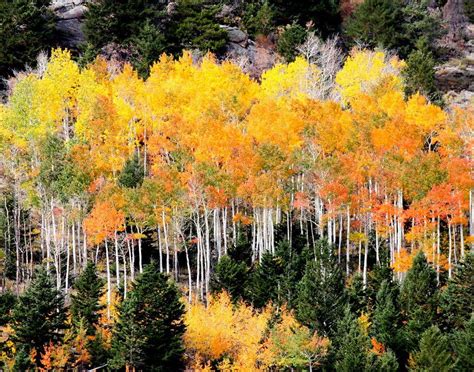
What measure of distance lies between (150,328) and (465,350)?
1893cm

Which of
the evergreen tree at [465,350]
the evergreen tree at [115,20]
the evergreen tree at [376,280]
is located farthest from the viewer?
the evergreen tree at [115,20]

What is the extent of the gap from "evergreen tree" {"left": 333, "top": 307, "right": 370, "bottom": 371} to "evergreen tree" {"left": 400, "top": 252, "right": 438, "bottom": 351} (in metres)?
3.51

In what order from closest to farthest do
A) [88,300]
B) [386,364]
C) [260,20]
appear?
[386,364] → [88,300] → [260,20]

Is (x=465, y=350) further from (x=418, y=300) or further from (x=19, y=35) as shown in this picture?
(x=19, y=35)

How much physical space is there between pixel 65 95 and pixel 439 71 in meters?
54.6

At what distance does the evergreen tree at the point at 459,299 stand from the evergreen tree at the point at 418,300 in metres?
0.89

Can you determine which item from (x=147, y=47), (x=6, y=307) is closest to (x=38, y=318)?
(x=6, y=307)

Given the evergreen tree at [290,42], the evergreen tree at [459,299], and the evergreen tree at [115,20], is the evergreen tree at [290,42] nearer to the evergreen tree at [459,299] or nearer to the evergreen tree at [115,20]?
the evergreen tree at [115,20]

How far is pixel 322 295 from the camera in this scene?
152 ft

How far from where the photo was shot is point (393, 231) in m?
56.5

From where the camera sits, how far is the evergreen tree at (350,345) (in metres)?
40.8

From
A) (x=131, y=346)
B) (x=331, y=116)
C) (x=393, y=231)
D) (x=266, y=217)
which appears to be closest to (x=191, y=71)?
(x=331, y=116)

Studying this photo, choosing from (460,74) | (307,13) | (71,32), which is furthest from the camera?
(460,74)

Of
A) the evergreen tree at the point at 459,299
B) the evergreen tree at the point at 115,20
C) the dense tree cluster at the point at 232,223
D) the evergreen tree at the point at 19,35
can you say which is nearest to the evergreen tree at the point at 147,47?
the evergreen tree at the point at 115,20
